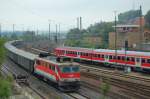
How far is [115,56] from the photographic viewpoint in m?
45.8

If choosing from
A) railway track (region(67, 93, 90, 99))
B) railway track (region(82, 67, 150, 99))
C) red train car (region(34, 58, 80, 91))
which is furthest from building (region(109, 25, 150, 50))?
railway track (region(67, 93, 90, 99))

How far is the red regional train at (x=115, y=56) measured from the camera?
1597 inches

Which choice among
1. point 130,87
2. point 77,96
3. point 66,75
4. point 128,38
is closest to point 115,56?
point 130,87

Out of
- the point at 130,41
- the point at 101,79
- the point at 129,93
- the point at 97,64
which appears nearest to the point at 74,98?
the point at 129,93

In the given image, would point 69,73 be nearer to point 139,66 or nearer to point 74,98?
point 74,98

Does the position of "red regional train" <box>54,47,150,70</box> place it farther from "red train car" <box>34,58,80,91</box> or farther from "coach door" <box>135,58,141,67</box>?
"red train car" <box>34,58,80,91</box>

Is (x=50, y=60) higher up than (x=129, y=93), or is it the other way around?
(x=50, y=60)

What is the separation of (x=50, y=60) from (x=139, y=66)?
14804mm

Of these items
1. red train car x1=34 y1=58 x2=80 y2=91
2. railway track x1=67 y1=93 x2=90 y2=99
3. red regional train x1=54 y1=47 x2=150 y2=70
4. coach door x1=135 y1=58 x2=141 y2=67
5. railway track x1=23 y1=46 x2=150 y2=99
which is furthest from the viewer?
coach door x1=135 y1=58 x2=141 y2=67

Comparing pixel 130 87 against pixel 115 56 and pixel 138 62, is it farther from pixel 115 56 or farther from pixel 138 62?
pixel 115 56

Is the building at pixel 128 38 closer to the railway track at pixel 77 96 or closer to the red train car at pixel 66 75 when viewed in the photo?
the red train car at pixel 66 75

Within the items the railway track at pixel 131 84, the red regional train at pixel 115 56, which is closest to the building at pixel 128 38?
the red regional train at pixel 115 56

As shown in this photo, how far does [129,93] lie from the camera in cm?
2791

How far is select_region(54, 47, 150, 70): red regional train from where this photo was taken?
40.6 meters
